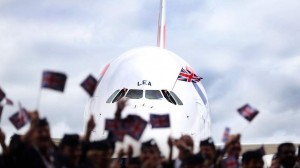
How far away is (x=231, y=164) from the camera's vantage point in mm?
7902

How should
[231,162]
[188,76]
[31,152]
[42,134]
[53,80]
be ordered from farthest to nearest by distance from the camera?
1. [188,76]
2. [231,162]
3. [53,80]
4. [42,134]
5. [31,152]

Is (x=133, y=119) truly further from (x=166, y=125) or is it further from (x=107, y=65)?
(x=107, y=65)

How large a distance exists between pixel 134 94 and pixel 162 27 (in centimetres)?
898

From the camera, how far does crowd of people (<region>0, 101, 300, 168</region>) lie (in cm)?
589

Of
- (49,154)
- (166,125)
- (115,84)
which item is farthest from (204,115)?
(49,154)

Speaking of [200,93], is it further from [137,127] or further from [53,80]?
[53,80]

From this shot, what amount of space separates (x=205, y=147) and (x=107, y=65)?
7088 millimetres

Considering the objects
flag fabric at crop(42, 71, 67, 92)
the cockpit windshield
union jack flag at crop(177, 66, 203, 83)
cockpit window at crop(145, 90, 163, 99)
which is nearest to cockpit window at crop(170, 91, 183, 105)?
the cockpit windshield

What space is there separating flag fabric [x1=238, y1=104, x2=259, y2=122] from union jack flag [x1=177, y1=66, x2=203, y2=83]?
5.36m

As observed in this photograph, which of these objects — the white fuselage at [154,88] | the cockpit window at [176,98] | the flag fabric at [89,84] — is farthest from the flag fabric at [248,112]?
the cockpit window at [176,98]

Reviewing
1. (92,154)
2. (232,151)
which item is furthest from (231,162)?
(92,154)

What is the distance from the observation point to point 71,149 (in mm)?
6562

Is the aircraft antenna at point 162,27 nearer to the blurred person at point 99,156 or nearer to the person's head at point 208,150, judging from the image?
the person's head at point 208,150

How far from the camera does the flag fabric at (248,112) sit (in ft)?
27.1
